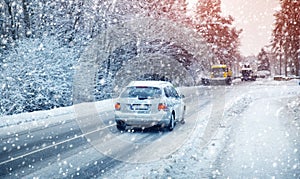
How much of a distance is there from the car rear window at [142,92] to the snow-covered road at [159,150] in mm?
1244

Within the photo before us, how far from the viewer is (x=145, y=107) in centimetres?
1179

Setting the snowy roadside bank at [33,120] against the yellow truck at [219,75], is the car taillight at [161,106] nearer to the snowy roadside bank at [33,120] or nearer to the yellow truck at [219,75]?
the snowy roadside bank at [33,120]

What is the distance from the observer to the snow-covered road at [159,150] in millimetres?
6926

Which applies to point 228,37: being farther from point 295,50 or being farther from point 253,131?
point 253,131

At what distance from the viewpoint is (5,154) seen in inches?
349

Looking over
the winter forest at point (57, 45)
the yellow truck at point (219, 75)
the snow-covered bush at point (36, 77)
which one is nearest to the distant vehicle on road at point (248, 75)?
the yellow truck at point (219, 75)

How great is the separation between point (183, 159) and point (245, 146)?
2.24 m

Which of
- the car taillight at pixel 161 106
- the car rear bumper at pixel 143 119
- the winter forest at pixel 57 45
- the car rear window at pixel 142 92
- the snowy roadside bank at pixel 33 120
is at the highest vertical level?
the winter forest at pixel 57 45

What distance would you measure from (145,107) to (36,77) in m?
10.4

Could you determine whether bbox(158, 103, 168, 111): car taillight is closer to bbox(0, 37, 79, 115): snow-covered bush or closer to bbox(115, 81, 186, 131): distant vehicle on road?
bbox(115, 81, 186, 131): distant vehicle on road

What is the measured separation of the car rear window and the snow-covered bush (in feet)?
29.6

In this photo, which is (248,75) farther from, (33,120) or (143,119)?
(143,119)

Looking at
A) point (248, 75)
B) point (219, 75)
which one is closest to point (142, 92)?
point (219, 75)

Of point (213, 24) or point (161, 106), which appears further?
point (213, 24)
